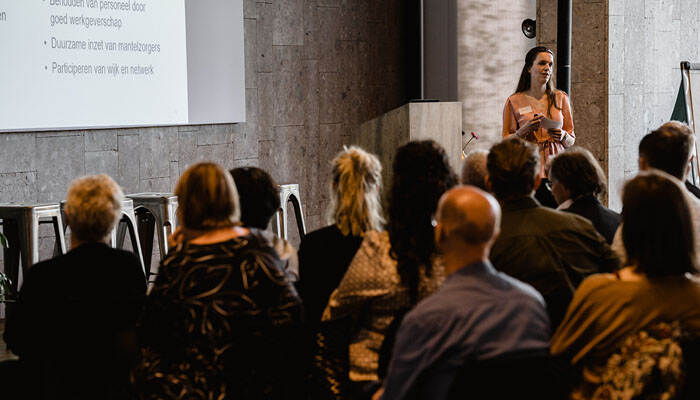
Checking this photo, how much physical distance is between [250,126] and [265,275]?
17.1ft

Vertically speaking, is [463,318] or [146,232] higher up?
[463,318]

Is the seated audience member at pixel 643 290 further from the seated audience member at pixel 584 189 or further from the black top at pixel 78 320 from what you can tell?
the black top at pixel 78 320

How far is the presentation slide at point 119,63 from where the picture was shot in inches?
230

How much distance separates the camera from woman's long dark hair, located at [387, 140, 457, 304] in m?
2.76

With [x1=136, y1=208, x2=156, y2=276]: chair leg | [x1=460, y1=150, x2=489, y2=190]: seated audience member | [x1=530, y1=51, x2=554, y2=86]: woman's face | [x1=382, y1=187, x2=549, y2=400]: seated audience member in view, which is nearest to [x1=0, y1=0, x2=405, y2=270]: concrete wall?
[x1=136, y1=208, x2=156, y2=276]: chair leg

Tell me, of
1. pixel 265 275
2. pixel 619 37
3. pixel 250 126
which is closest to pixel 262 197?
pixel 265 275

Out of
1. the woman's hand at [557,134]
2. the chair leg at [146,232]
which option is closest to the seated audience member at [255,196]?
the woman's hand at [557,134]

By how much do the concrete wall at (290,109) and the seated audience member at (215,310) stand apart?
386 centimetres

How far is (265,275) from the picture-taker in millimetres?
2766

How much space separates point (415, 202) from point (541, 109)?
334 centimetres

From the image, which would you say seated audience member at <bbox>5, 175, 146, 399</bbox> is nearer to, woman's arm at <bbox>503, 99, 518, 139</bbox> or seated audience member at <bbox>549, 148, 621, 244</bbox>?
seated audience member at <bbox>549, 148, 621, 244</bbox>

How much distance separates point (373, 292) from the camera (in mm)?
2771

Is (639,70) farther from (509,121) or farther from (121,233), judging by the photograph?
(121,233)

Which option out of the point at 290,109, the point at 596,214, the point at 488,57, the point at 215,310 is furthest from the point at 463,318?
the point at 488,57
